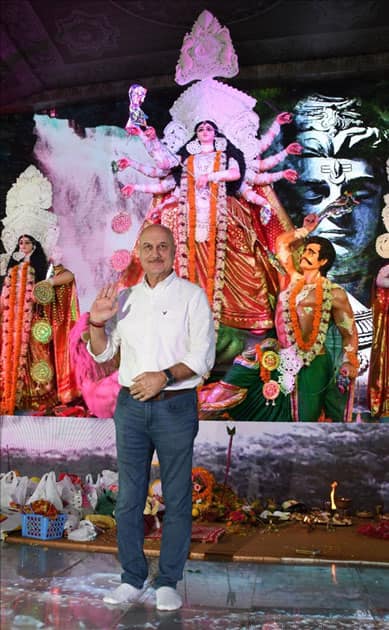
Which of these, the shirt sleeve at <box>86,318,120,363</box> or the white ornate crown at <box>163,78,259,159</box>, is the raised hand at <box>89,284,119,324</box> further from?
the white ornate crown at <box>163,78,259,159</box>

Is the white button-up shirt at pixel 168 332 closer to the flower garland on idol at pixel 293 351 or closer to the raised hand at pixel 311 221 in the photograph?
the flower garland on idol at pixel 293 351

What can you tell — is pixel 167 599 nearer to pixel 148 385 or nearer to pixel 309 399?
pixel 148 385

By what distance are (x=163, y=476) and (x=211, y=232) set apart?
284 centimetres

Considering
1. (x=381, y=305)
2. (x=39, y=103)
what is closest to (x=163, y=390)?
(x=381, y=305)

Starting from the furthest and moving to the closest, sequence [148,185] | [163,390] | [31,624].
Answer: [148,185] < [163,390] < [31,624]

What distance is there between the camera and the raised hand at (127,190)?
5750 mm

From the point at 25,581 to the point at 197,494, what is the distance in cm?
189

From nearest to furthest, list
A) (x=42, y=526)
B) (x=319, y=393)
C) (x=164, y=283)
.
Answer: (x=164, y=283) < (x=42, y=526) < (x=319, y=393)

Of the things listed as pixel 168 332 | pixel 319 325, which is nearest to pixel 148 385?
pixel 168 332

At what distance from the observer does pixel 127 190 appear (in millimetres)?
5762

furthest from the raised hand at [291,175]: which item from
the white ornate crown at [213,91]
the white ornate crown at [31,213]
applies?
the white ornate crown at [31,213]

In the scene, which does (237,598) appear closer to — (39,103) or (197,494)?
(197,494)

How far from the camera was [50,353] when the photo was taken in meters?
5.92

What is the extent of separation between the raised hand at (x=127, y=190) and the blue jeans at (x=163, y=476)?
9.69 feet
